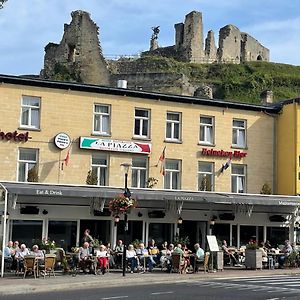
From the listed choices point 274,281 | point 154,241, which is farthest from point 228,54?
point 274,281

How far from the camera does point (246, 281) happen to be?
24500mm

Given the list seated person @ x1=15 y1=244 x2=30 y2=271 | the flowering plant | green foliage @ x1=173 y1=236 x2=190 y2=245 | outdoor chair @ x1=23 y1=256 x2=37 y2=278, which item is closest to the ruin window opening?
green foliage @ x1=173 y1=236 x2=190 y2=245

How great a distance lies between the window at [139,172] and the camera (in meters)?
34.2

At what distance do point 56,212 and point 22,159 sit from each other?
3151 mm

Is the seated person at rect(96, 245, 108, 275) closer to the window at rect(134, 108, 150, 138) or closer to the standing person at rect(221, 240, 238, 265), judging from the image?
the standing person at rect(221, 240, 238, 265)

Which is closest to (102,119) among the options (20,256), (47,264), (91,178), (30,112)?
(91,178)

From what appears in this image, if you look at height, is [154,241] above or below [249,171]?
below

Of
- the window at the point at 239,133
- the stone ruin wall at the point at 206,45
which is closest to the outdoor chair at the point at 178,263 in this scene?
the window at the point at 239,133

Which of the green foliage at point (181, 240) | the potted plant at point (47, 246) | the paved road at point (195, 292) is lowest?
the paved road at point (195, 292)

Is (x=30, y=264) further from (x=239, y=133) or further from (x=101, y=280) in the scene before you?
(x=239, y=133)

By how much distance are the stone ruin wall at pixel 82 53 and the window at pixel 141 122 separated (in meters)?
31.7

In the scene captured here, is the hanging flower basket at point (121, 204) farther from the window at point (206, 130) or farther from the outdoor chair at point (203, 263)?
the window at point (206, 130)

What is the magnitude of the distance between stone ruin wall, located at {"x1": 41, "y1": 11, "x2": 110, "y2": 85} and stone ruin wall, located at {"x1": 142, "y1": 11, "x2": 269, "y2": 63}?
635 inches

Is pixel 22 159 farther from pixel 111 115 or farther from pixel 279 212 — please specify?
pixel 279 212
